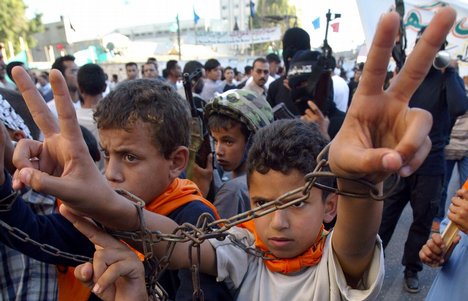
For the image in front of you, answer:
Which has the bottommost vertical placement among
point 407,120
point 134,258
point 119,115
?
point 134,258

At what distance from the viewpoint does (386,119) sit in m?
0.73

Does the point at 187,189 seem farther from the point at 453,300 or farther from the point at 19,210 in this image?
the point at 453,300

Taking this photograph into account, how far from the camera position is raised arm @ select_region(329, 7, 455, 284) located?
646 millimetres

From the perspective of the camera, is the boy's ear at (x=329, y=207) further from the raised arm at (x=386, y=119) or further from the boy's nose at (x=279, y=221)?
the raised arm at (x=386, y=119)

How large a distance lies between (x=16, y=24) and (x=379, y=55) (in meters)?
40.9

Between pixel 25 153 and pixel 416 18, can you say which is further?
pixel 416 18

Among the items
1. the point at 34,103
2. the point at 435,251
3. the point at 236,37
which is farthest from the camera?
the point at 236,37

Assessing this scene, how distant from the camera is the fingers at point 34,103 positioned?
0.86 metres

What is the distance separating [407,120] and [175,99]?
97cm

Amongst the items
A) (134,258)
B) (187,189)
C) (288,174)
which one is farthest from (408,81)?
(187,189)

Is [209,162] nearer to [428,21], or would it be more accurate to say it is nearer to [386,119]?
[386,119]

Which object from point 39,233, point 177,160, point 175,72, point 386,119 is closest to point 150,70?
point 175,72

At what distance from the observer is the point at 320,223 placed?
3.89 ft

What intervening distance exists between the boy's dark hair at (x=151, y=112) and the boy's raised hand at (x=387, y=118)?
2.64ft
